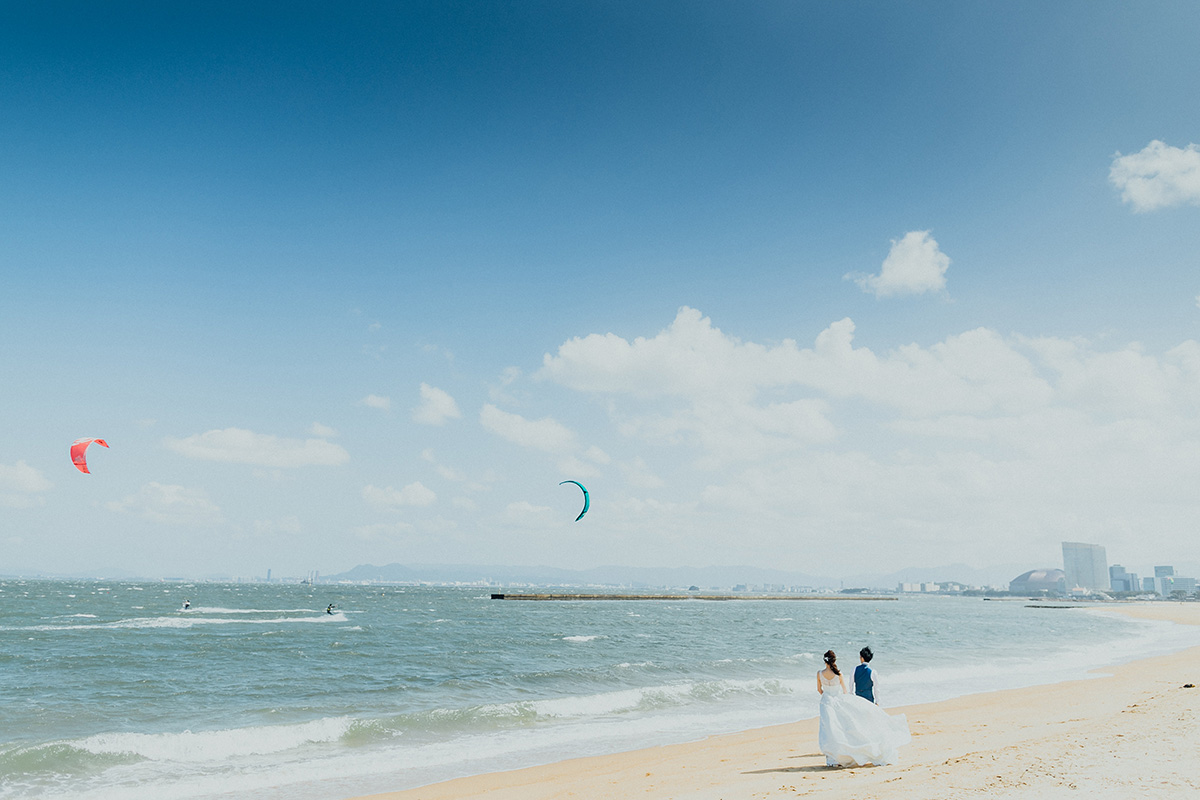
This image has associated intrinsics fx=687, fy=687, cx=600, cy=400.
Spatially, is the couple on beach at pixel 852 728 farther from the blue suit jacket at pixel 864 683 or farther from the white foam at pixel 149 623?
the white foam at pixel 149 623

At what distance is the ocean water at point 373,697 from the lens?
44.5 feet

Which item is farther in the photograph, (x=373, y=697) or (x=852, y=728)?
(x=373, y=697)

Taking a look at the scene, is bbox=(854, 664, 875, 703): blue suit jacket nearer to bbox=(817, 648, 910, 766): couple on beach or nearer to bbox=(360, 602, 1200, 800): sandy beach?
bbox=(817, 648, 910, 766): couple on beach

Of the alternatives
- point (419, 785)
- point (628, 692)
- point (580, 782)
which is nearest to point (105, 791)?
point (419, 785)

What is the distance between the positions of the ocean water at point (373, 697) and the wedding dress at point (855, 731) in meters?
6.15

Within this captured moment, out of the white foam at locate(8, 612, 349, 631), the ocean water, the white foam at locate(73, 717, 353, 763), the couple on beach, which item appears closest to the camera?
the couple on beach

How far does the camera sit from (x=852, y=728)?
34.2 ft

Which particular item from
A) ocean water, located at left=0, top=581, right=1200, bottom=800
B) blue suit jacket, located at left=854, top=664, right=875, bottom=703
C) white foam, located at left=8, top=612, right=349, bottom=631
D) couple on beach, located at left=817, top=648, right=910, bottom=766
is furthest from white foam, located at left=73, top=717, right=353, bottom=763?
white foam, located at left=8, top=612, right=349, bottom=631

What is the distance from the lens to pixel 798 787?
31.1 ft

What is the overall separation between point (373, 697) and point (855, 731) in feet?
51.2

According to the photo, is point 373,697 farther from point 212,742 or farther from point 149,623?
point 149,623

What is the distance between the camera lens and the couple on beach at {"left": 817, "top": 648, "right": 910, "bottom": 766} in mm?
10320

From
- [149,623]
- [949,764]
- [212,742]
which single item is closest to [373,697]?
[212,742]

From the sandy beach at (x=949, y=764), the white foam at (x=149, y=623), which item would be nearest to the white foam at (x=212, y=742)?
the sandy beach at (x=949, y=764)
